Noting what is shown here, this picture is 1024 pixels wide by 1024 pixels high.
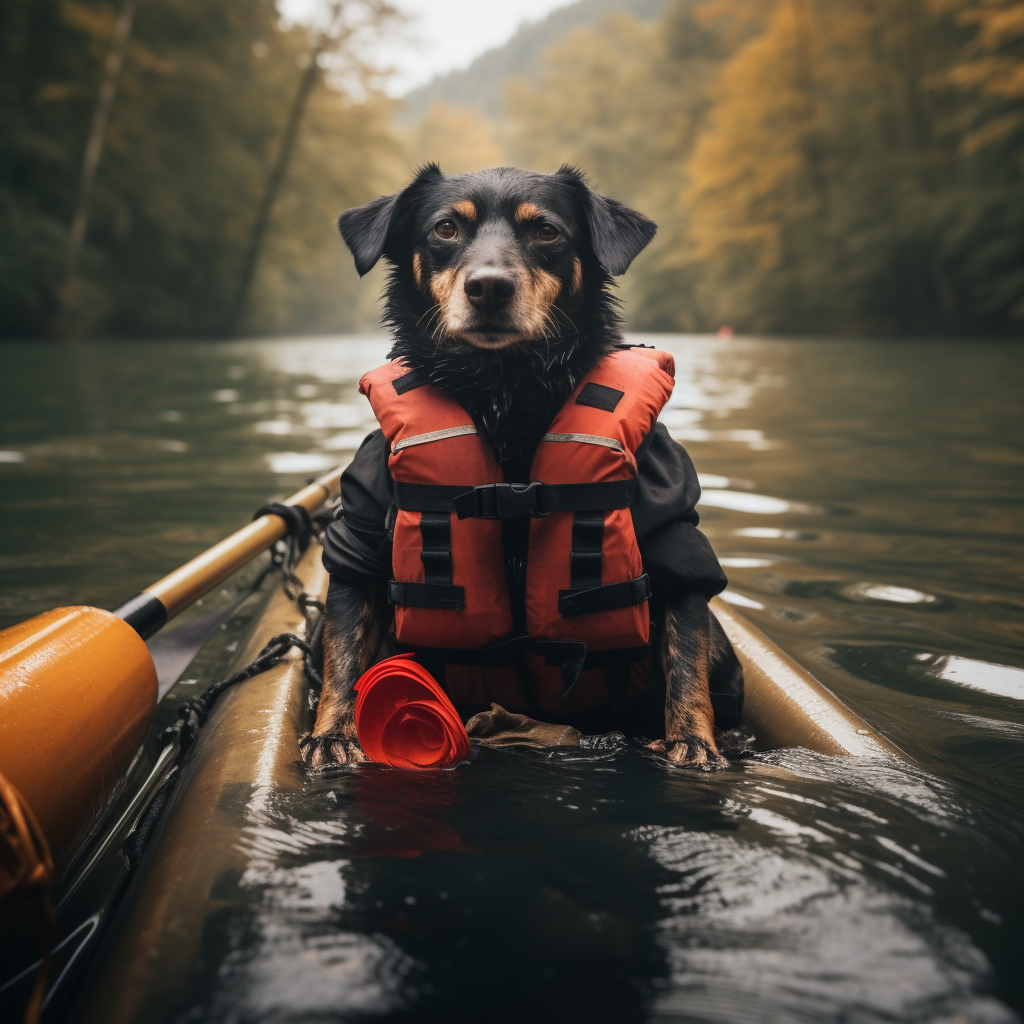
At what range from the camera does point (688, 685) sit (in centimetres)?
222

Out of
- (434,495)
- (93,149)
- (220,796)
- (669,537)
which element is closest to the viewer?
(220,796)

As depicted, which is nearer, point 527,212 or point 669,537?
point 669,537

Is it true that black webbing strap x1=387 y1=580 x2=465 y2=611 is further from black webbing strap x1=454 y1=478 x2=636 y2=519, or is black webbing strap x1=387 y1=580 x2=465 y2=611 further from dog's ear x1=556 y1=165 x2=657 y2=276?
dog's ear x1=556 y1=165 x2=657 y2=276

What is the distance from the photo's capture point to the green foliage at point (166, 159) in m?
21.4

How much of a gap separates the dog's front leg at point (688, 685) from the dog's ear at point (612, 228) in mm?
967

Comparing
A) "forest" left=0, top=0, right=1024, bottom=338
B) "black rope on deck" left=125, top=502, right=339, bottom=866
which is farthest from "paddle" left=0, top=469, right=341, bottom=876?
"forest" left=0, top=0, right=1024, bottom=338

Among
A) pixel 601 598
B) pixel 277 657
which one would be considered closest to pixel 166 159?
pixel 277 657

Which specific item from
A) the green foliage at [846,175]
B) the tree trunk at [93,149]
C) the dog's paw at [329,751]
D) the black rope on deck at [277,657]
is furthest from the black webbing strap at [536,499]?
the tree trunk at [93,149]

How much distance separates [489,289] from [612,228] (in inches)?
19.7

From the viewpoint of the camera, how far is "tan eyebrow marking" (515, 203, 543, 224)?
98.8 inches

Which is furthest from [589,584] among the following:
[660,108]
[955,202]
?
[660,108]

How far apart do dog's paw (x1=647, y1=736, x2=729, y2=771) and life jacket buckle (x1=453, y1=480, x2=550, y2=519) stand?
66cm

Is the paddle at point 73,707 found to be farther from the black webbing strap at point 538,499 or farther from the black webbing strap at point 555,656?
the black webbing strap at point 538,499

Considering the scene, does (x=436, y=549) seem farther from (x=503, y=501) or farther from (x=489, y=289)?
(x=489, y=289)
